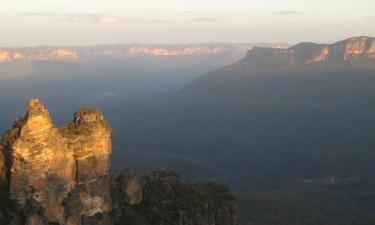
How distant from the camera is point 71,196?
34.7m

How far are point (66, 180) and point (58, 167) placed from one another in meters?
1.14

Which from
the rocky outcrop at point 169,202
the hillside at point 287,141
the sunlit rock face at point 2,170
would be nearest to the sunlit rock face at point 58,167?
the sunlit rock face at point 2,170

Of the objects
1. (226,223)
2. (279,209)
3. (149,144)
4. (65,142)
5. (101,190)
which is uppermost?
(65,142)

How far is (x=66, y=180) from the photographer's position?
1351 inches

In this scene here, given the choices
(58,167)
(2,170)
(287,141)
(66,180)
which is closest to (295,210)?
(66,180)

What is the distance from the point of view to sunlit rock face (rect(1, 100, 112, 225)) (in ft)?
106

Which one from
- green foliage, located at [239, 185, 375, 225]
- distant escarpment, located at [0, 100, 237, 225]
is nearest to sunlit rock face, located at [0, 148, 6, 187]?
distant escarpment, located at [0, 100, 237, 225]

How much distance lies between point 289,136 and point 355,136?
19.9m

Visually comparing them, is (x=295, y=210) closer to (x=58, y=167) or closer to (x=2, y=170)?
(x=58, y=167)

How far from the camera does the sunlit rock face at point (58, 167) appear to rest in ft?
106

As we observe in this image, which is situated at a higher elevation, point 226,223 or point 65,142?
point 65,142

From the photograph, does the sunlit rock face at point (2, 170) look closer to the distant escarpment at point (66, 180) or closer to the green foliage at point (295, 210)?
the distant escarpment at point (66, 180)

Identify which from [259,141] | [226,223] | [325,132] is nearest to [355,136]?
[325,132]

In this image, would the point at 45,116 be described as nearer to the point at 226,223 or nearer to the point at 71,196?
the point at 71,196
